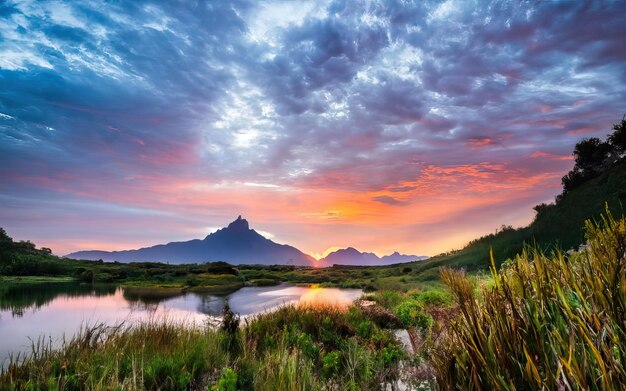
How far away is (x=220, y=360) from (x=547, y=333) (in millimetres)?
7966

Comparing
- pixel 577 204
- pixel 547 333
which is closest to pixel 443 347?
pixel 547 333

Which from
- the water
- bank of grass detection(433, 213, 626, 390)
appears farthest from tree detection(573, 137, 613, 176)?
bank of grass detection(433, 213, 626, 390)

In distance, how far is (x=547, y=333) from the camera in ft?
9.37

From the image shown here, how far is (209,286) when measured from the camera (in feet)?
167

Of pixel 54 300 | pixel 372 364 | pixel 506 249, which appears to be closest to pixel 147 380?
pixel 372 364

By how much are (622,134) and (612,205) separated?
1397 cm

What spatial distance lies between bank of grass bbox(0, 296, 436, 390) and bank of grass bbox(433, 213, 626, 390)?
9.26ft

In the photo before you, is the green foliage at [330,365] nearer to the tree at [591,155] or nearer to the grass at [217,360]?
the grass at [217,360]

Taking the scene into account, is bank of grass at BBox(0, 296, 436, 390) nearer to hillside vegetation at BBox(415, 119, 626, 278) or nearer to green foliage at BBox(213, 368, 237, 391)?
green foliage at BBox(213, 368, 237, 391)

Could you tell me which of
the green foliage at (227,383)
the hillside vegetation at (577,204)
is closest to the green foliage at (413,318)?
the green foliage at (227,383)

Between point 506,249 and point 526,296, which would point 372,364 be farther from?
point 506,249

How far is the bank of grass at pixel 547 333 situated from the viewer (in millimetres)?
2359

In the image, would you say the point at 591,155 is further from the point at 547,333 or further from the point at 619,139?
the point at 547,333

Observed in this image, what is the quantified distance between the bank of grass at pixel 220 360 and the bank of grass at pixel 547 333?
282 centimetres
